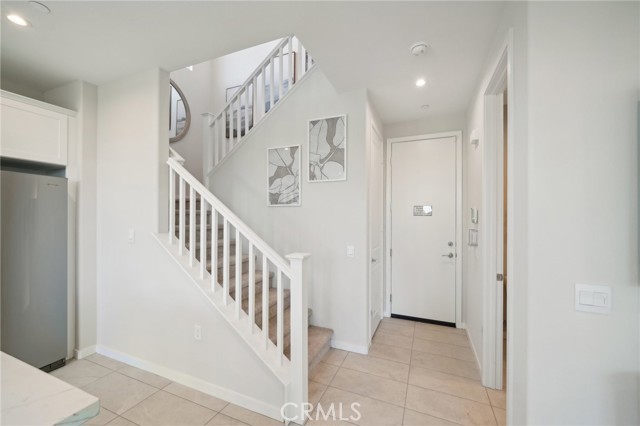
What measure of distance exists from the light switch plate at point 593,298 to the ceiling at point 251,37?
1583 millimetres

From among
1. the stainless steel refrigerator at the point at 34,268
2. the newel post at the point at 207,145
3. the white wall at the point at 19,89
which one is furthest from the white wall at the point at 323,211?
the white wall at the point at 19,89

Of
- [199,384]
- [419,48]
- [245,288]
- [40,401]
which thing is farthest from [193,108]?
[40,401]

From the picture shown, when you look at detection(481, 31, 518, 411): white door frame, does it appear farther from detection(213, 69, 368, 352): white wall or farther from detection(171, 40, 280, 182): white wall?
detection(171, 40, 280, 182): white wall

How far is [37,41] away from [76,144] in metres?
0.87

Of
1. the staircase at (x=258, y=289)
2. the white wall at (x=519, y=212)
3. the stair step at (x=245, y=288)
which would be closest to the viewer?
the white wall at (x=519, y=212)

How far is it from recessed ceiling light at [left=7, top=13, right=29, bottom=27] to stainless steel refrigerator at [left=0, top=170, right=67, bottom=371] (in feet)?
3.56

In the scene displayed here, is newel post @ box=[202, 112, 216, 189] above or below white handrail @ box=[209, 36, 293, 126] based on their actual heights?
below

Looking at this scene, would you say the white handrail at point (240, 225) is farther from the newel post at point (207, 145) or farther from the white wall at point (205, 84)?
the white wall at point (205, 84)

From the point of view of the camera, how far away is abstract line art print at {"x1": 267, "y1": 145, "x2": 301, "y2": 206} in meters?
2.83

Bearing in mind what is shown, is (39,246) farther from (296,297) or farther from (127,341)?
(296,297)

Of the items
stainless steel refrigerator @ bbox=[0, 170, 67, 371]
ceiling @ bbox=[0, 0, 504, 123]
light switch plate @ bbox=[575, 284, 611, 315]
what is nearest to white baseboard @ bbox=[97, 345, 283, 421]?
stainless steel refrigerator @ bbox=[0, 170, 67, 371]

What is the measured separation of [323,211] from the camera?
273 centimetres

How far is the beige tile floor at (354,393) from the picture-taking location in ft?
5.70

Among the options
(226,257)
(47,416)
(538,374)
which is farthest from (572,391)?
(226,257)
